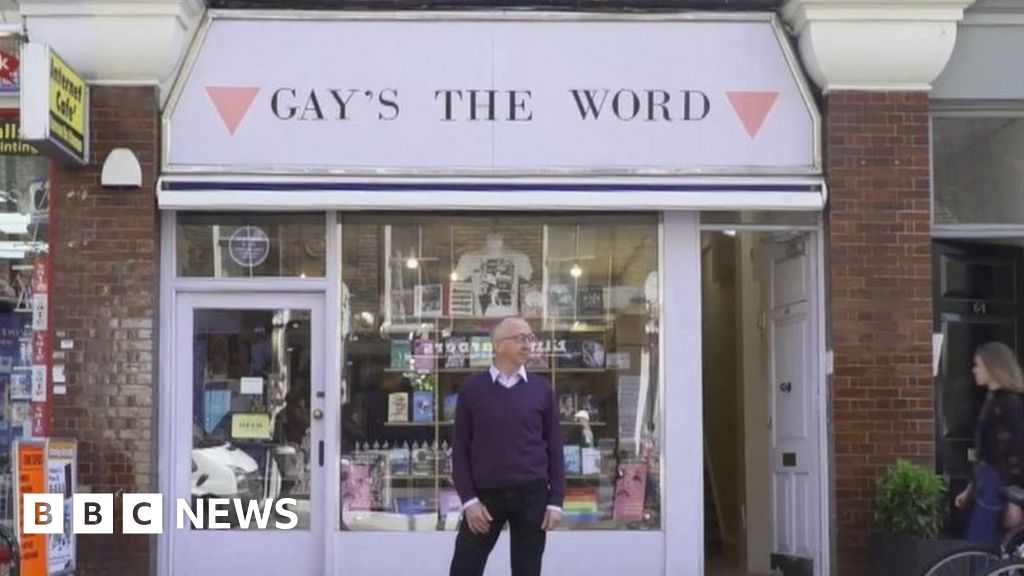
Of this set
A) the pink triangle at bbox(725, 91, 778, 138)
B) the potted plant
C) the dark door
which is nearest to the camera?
the potted plant

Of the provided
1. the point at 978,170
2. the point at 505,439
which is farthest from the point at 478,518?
the point at 978,170

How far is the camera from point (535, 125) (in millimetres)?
9602

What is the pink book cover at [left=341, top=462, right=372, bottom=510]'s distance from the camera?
9.65 m

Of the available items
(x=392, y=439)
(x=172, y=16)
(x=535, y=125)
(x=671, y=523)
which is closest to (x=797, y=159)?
(x=535, y=125)

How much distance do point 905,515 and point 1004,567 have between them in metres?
1.09

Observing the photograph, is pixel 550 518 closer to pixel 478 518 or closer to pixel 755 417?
pixel 478 518

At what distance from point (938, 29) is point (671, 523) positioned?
12.0 ft

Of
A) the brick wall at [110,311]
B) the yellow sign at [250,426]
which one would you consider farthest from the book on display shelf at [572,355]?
the brick wall at [110,311]

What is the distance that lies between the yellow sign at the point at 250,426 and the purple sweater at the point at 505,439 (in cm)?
306

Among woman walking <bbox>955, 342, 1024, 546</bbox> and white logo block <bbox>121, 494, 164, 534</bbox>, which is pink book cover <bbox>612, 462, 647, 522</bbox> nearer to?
woman walking <bbox>955, 342, 1024, 546</bbox>

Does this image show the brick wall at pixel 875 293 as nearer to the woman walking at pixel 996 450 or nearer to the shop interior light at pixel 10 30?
the woman walking at pixel 996 450

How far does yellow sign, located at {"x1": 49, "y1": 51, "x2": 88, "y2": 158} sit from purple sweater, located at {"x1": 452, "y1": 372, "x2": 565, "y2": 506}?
3.30 meters

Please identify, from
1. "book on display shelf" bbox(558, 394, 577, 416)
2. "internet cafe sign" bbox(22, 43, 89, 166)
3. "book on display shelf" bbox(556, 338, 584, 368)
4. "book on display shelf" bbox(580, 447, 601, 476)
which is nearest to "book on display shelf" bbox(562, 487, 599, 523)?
"book on display shelf" bbox(580, 447, 601, 476)

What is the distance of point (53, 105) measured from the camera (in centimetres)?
859
